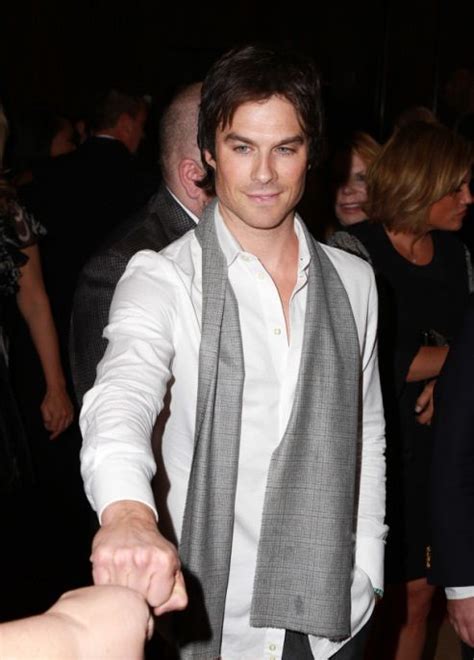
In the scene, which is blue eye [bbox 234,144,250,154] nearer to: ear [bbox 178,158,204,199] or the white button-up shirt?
the white button-up shirt

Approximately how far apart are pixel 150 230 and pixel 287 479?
78 centimetres

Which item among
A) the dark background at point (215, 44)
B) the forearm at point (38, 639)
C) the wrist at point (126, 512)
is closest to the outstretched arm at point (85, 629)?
the forearm at point (38, 639)

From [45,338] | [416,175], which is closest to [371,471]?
[416,175]

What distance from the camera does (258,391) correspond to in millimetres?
1543

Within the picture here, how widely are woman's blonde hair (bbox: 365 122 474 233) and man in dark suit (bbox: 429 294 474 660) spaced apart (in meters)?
0.84

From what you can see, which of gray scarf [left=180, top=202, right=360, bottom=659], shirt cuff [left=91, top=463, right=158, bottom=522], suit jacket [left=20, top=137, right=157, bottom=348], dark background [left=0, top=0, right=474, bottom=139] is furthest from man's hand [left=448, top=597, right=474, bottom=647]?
dark background [left=0, top=0, right=474, bottom=139]

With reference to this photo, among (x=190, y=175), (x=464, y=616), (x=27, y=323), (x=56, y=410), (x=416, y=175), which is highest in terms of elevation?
(x=190, y=175)

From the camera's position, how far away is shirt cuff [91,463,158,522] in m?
1.07

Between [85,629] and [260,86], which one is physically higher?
[260,86]

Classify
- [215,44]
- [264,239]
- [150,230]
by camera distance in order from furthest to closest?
[215,44] < [150,230] < [264,239]

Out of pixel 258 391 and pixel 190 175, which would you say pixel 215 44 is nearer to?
pixel 190 175

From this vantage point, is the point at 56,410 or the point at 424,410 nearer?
the point at 424,410

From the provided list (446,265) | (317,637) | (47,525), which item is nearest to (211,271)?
(317,637)

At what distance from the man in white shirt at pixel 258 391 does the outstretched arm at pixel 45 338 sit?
1192mm
